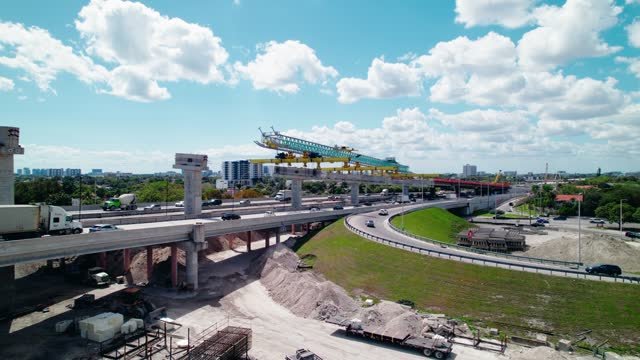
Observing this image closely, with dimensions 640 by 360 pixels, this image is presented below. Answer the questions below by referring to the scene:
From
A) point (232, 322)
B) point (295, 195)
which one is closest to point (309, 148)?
point (295, 195)

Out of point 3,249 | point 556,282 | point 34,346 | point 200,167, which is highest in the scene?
point 200,167

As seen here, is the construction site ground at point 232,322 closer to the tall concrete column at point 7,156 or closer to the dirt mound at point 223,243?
the tall concrete column at point 7,156

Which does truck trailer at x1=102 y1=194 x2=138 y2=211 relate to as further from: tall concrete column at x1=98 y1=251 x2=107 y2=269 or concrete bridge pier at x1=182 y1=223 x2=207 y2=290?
concrete bridge pier at x1=182 y1=223 x2=207 y2=290

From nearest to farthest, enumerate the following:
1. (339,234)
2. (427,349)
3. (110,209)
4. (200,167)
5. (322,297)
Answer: (427,349)
(322,297)
(200,167)
(339,234)
(110,209)

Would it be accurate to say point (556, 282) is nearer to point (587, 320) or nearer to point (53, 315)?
point (587, 320)

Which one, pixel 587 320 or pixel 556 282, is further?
pixel 556 282

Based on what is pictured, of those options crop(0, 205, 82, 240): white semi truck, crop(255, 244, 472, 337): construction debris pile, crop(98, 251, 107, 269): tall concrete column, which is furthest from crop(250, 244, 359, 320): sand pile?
crop(0, 205, 82, 240): white semi truck

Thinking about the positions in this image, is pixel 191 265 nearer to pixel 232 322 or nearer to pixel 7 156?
pixel 232 322

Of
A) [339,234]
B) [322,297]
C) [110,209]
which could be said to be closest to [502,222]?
[339,234]
